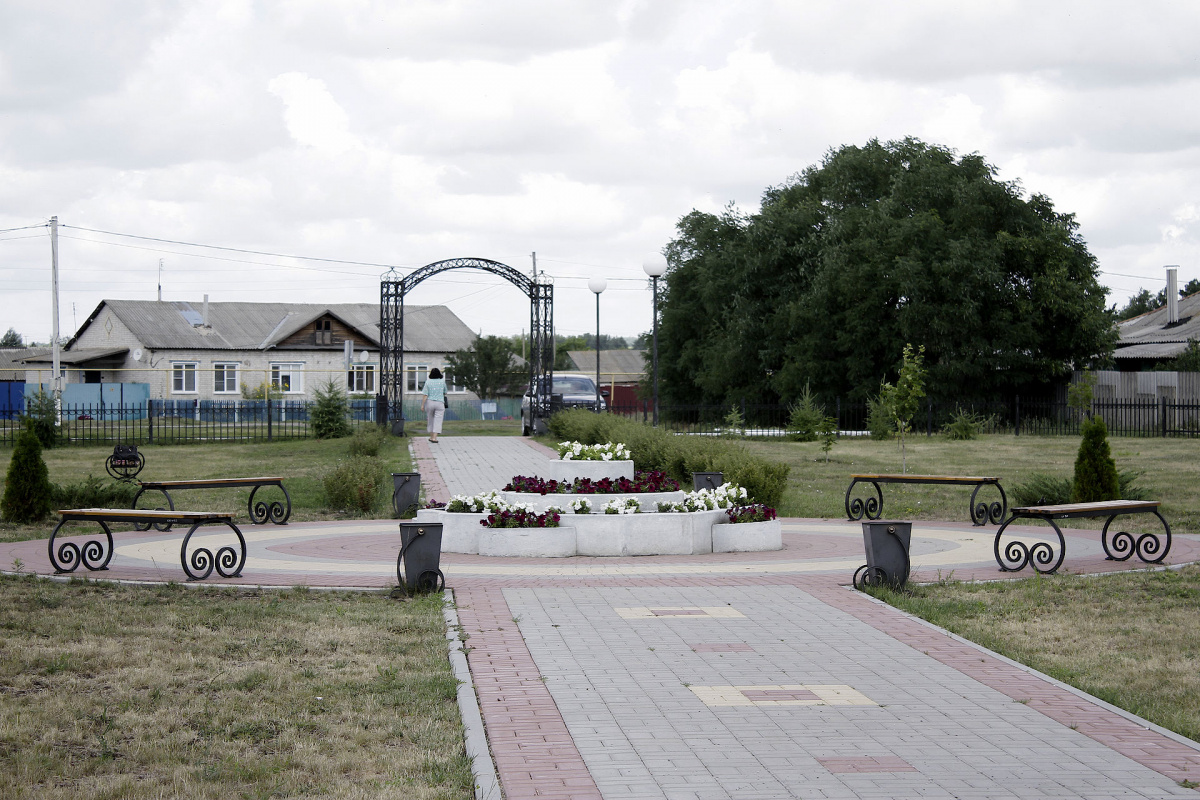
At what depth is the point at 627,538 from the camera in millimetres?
11461

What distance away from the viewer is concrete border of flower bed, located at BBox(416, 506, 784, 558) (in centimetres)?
1126

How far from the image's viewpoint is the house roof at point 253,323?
5541 centimetres

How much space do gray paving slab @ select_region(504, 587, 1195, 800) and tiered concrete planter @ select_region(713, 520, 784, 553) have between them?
3.62 meters

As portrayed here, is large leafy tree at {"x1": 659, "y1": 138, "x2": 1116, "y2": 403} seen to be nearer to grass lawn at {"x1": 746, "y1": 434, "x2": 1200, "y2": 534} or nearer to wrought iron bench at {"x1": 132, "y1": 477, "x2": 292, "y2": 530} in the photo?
grass lawn at {"x1": 746, "y1": 434, "x2": 1200, "y2": 534}

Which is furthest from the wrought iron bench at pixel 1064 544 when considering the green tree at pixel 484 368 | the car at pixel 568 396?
the green tree at pixel 484 368

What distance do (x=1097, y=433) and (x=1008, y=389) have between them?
23489 mm

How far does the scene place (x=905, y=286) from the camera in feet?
111

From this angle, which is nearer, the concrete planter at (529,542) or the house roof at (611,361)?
the concrete planter at (529,542)

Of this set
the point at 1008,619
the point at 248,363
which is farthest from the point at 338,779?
the point at 248,363

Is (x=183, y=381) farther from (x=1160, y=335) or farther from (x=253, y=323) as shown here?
(x=1160, y=335)

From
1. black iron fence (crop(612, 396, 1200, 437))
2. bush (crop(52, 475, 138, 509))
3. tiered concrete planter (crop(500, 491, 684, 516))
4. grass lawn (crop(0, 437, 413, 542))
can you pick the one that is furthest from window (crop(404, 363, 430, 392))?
tiered concrete planter (crop(500, 491, 684, 516))

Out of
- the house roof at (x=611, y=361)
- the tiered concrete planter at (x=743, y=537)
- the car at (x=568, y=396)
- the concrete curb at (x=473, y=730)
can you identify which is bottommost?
the concrete curb at (x=473, y=730)

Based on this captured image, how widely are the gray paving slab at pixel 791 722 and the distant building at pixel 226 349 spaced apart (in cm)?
4589

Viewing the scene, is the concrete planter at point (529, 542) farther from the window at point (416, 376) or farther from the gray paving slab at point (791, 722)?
the window at point (416, 376)
